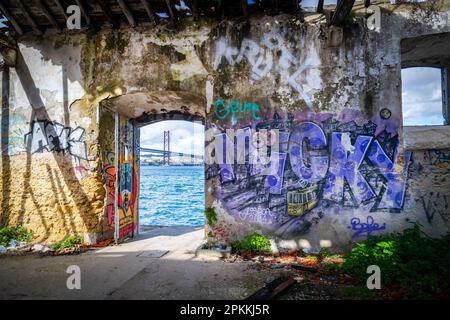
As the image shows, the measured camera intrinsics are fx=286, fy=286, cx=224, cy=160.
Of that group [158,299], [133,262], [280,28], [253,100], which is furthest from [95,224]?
[280,28]

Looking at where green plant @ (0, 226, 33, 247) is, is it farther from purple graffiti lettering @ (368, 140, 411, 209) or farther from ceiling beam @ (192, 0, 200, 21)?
purple graffiti lettering @ (368, 140, 411, 209)

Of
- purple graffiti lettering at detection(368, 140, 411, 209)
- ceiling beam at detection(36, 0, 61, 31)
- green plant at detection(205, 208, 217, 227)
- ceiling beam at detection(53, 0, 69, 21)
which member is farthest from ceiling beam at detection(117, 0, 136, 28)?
purple graffiti lettering at detection(368, 140, 411, 209)

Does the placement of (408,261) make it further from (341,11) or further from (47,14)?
(47,14)

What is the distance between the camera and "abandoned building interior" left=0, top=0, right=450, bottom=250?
17.4 ft

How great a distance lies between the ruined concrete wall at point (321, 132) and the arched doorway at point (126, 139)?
1307mm

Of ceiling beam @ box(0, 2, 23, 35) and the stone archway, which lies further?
the stone archway

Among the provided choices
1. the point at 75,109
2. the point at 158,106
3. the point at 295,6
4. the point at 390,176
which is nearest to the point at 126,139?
the point at 158,106

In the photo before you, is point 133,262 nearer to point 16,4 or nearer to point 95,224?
point 95,224

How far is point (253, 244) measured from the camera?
539cm

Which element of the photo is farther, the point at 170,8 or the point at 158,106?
the point at 158,106

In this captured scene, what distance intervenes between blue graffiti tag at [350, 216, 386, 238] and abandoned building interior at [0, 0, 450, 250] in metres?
0.04

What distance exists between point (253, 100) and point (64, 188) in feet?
14.5

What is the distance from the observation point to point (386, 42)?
536cm

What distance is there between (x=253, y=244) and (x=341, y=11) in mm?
4440
